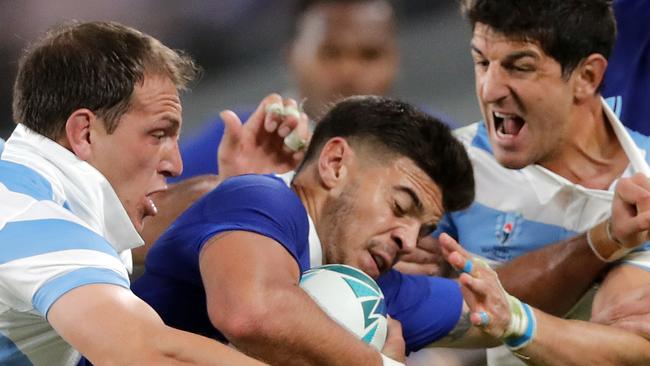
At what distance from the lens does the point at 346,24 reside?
12.7 feet

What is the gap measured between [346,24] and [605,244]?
1.35 m

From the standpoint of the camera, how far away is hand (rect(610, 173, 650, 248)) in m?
2.65

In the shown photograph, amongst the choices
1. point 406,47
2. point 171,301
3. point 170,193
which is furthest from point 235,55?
point 171,301

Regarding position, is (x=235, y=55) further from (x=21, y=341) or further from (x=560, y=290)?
(x=21, y=341)

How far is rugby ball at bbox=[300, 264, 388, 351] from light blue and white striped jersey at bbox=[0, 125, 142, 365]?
1.16 ft

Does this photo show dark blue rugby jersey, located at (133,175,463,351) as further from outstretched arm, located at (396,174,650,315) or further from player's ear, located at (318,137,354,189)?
outstretched arm, located at (396,174,650,315)

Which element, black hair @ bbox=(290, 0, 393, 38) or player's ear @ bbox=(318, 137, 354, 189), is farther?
black hair @ bbox=(290, 0, 393, 38)

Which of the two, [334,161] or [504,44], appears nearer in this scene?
[334,161]

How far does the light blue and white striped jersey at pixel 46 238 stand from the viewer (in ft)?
6.00

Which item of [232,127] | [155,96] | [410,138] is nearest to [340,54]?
[232,127]

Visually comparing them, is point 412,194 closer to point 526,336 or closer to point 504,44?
point 526,336

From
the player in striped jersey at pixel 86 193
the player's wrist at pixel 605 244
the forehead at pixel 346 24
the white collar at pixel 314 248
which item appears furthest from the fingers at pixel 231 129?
the forehead at pixel 346 24

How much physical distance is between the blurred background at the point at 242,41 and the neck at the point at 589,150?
1.51 metres

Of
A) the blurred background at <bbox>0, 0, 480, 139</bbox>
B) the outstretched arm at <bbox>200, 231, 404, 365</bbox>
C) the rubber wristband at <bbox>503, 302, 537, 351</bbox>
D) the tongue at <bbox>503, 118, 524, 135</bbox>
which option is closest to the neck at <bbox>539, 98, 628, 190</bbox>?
the tongue at <bbox>503, 118, 524, 135</bbox>
